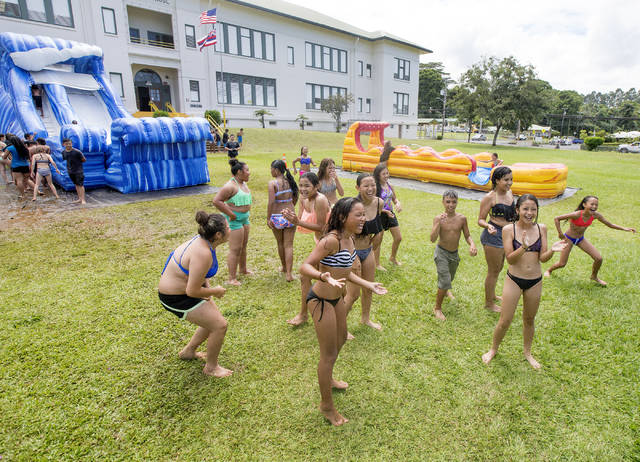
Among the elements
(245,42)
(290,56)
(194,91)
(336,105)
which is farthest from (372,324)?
(336,105)

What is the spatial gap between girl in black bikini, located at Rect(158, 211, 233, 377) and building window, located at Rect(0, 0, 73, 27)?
101 ft

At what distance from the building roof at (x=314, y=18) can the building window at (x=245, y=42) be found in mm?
2100

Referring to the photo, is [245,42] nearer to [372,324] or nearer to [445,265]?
[445,265]

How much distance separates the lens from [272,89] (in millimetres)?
37562

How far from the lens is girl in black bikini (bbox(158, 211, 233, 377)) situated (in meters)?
3.29

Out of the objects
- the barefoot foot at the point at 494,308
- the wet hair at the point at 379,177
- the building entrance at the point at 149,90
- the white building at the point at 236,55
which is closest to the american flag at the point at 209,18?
the white building at the point at 236,55

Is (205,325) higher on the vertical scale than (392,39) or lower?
lower

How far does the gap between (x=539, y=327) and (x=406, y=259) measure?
267 centimetres

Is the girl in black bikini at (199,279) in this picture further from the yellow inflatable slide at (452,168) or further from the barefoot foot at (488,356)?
the yellow inflatable slide at (452,168)

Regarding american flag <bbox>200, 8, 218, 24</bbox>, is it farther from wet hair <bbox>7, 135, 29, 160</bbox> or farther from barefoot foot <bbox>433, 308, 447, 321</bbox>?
barefoot foot <bbox>433, 308, 447, 321</bbox>

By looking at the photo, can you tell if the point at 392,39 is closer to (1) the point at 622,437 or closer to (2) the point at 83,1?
(2) the point at 83,1

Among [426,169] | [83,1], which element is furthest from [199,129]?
[83,1]

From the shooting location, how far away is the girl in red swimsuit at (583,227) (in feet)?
18.0

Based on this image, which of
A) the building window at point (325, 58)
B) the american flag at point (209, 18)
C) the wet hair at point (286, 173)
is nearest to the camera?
the wet hair at point (286, 173)
